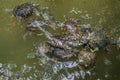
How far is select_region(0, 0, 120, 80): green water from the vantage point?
3.86 meters

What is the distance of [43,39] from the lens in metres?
4.29

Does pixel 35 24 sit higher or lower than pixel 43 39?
higher

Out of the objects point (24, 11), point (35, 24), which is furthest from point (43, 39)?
point (24, 11)

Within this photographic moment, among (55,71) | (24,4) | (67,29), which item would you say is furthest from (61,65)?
(24,4)

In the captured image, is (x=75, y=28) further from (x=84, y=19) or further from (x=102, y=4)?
(x=102, y=4)

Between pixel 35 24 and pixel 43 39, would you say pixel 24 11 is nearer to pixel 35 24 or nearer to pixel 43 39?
pixel 35 24

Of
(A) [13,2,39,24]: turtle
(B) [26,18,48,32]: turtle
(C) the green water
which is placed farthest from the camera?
(A) [13,2,39,24]: turtle

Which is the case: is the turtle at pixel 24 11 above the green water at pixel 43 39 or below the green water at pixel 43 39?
above

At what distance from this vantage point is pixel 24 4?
185 inches

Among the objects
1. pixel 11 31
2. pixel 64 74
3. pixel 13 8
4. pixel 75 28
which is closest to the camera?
pixel 64 74

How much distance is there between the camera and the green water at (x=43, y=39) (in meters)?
3.86

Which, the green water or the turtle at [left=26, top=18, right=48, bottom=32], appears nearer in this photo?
the green water

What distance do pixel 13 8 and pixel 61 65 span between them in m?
1.66

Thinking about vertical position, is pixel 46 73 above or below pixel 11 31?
below
